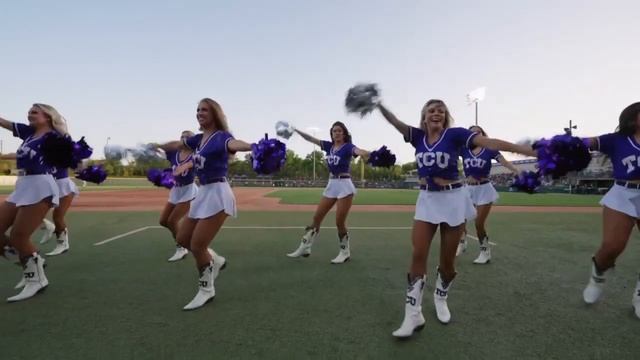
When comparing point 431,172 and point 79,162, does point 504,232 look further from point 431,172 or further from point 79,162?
point 79,162

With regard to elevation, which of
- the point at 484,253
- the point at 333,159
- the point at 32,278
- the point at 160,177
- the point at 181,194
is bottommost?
the point at 484,253

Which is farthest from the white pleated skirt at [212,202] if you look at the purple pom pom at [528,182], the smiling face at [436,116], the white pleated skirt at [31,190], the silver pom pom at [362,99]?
the purple pom pom at [528,182]

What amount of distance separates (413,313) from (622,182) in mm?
2684

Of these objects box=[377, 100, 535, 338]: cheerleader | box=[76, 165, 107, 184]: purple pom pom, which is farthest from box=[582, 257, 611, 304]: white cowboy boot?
box=[76, 165, 107, 184]: purple pom pom

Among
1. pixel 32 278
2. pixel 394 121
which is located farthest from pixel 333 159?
pixel 32 278

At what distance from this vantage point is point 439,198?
3.82 metres

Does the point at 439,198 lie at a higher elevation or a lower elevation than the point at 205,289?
higher

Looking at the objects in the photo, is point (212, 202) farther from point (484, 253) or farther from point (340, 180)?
point (484, 253)

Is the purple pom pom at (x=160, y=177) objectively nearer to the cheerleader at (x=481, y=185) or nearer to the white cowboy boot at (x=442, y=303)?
the white cowboy boot at (x=442, y=303)

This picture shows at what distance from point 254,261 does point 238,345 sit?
346cm

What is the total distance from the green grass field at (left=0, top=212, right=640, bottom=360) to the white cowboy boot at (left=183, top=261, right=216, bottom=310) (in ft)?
0.35

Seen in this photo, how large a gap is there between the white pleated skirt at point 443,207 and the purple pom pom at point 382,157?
1.44m

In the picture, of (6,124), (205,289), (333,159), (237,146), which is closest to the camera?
(237,146)

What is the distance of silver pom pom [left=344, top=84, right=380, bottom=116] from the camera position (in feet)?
13.4
